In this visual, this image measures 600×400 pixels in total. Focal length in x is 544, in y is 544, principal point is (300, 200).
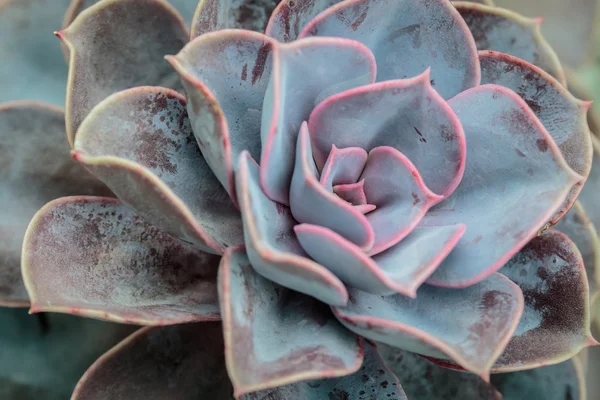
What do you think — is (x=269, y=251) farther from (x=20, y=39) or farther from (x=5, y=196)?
(x=20, y=39)

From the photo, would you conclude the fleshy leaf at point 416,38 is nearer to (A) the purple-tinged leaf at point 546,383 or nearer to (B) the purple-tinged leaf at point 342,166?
(B) the purple-tinged leaf at point 342,166

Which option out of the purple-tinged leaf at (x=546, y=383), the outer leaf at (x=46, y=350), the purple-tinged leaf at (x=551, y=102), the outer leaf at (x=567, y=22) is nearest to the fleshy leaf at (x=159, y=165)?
the outer leaf at (x=46, y=350)

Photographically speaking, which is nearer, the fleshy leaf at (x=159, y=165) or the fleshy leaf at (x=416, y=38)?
the fleshy leaf at (x=159, y=165)

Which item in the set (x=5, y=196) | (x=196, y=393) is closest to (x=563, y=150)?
(x=196, y=393)

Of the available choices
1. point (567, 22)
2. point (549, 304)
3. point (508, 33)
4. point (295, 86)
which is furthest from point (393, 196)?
point (567, 22)

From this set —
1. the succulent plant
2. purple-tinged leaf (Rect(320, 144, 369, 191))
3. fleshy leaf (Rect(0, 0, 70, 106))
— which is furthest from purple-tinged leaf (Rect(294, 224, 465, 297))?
fleshy leaf (Rect(0, 0, 70, 106))

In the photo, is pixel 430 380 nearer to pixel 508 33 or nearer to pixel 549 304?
→ pixel 549 304
